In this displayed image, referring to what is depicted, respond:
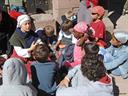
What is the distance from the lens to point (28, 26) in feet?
20.8

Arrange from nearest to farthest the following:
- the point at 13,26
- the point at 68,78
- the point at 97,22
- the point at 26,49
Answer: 1. the point at 68,78
2. the point at 26,49
3. the point at 13,26
4. the point at 97,22

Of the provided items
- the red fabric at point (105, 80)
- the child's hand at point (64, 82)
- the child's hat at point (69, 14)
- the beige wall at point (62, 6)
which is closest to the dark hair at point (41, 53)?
the child's hand at point (64, 82)

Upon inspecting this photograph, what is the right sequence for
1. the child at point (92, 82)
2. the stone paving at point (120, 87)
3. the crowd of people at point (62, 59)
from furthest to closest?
the stone paving at point (120, 87)
the crowd of people at point (62, 59)
the child at point (92, 82)

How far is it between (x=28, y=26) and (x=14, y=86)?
1355 millimetres

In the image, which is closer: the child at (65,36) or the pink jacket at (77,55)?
the pink jacket at (77,55)

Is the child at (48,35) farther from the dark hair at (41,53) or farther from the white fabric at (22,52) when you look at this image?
the dark hair at (41,53)

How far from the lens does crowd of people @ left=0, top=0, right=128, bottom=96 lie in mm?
5152

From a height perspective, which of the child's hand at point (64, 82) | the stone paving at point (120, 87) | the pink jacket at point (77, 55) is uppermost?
the pink jacket at point (77, 55)

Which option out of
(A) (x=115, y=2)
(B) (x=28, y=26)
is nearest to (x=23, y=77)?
(B) (x=28, y=26)

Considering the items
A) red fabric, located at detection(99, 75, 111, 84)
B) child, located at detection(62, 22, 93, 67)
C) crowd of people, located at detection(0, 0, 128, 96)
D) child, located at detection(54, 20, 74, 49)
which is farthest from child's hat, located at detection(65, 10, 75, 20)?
red fabric, located at detection(99, 75, 111, 84)

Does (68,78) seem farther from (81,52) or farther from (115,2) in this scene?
(115,2)

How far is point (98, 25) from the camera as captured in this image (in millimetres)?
7383

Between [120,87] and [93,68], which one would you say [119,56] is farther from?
[93,68]

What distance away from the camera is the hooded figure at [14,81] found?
5.17 m
